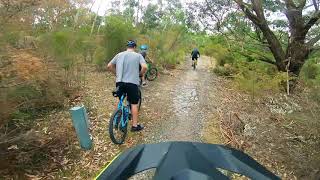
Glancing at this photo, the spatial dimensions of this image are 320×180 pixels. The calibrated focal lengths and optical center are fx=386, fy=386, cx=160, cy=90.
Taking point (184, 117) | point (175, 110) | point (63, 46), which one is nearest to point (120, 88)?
point (184, 117)

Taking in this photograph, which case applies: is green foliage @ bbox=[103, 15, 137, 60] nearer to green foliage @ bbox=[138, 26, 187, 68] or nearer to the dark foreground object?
green foliage @ bbox=[138, 26, 187, 68]

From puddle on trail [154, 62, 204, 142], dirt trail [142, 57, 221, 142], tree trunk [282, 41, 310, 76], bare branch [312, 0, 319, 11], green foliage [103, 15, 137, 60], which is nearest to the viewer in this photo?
puddle on trail [154, 62, 204, 142]

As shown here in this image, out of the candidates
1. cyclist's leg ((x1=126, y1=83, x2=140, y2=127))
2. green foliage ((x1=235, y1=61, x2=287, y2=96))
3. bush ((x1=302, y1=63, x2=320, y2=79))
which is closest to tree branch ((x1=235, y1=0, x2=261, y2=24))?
green foliage ((x1=235, y1=61, x2=287, y2=96))

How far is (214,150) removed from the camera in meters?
2.55

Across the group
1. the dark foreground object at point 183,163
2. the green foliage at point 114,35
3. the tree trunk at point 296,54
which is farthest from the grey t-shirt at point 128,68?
the tree trunk at point 296,54

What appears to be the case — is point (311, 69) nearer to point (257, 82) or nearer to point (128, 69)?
point (257, 82)

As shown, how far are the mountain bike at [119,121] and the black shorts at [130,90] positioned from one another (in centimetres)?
8

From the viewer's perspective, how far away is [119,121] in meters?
7.39

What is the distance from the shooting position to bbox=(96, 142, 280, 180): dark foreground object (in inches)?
87.0

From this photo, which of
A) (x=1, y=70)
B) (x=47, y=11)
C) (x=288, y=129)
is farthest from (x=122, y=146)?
(x=47, y=11)

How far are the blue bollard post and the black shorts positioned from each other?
798 millimetres

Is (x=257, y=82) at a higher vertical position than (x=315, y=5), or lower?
lower

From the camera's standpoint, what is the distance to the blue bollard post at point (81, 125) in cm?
707

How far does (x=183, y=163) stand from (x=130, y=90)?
5.19 m
